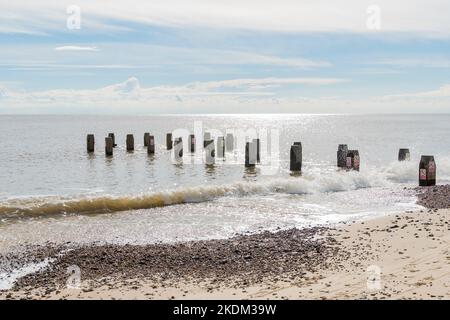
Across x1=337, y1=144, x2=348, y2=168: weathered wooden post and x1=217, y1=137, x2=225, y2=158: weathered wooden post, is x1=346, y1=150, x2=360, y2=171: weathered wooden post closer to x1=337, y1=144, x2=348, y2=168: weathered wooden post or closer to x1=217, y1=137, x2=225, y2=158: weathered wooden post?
x1=337, y1=144, x2=348, y2=168: weathered wooden post

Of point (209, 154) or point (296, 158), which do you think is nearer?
point (296, 158)

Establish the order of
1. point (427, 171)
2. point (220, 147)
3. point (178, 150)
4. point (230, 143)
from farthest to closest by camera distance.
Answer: point (230, 143) → point (220, 147) → point (178, 150) → point (427, 171)

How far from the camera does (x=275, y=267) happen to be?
31.7ft

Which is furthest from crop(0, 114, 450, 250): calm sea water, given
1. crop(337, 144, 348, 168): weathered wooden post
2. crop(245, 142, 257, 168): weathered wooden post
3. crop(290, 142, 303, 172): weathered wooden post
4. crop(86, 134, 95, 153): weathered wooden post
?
crop(86, 134, 95, 153): weathered wooden post

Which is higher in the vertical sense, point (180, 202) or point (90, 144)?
point (90, 144)

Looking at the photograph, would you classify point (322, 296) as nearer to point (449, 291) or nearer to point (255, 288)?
point (255, 288)

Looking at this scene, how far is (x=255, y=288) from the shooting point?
8453 millimetres

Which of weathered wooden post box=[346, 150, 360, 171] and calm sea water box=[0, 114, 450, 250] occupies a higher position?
weathered wooden post box=[346, 150, 360, 171]

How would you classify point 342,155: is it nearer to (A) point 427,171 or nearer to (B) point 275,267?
(A) point 427,171

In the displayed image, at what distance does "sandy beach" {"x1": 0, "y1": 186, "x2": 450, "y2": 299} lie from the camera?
811 centimetres

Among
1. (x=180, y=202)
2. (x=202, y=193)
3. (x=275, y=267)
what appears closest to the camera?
(x=275, y=267)

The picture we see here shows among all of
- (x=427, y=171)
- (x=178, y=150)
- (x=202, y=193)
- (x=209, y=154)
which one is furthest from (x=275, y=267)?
(x=178, y=150)

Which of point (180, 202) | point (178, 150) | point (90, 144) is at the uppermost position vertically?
point (90, 144)
